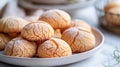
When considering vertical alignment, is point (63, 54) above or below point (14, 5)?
below

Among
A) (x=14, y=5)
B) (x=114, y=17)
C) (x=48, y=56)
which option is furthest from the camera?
(x=14, y=5)

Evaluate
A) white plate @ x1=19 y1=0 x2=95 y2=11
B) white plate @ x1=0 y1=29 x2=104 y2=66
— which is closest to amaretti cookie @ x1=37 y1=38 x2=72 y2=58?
white plate @ x1=0 y1=29 x2=104 y2=66

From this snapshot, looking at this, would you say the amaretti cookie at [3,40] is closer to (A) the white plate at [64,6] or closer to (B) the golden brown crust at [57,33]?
(B) the golden brown crust at [57,33]

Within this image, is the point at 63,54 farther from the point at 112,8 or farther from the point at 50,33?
the point at 112,8

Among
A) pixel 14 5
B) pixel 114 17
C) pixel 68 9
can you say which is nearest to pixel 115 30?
pixel 114 17

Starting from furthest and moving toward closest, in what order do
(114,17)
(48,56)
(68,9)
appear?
1. (68,9)
2. (114,17)
3. (48,56)

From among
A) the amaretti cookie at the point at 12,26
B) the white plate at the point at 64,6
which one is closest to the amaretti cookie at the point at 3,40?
the amaretti cookie at the point at 12,26
